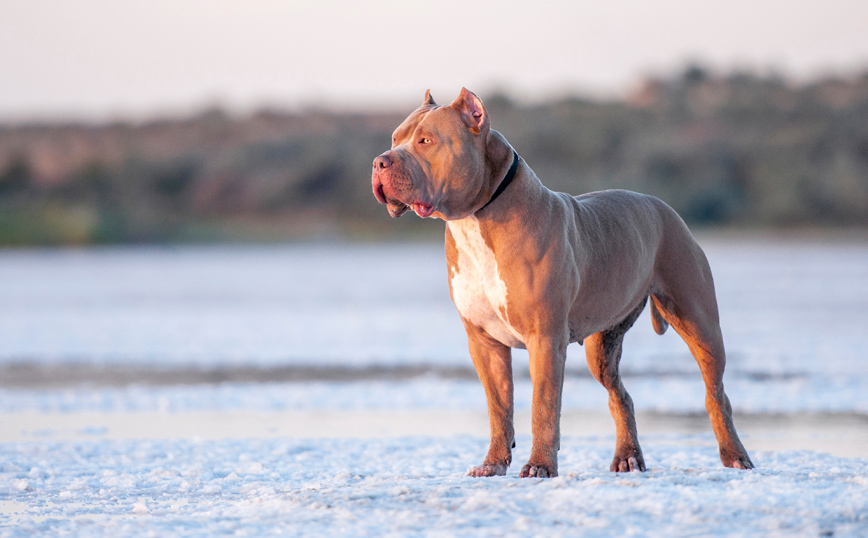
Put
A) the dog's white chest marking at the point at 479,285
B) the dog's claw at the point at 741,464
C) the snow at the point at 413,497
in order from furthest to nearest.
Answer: the dog's claw at the point at 741,464, the dog's white chest marking at the point at 479,285, the snow at the point at 413,497

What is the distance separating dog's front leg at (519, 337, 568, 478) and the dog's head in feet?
2.25

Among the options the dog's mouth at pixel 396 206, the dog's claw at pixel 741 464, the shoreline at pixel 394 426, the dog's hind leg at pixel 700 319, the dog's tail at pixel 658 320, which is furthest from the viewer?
the shoreline at pixel 394 426

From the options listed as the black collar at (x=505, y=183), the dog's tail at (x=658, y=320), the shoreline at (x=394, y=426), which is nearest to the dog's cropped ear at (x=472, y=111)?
the black collar at (x=505, y=183)

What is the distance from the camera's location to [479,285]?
16.0 ft

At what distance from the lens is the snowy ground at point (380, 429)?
13.7 ft

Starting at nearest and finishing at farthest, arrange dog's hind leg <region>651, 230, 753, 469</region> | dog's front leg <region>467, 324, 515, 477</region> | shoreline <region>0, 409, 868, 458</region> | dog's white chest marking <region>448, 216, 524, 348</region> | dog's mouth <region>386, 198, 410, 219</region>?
dog's mouth <region>386, 198, 410, 219</region> → dog's white chest marking <region>448, 216, 524, 348</region> → dog's front leg <region>467, 324, 515, 477</region> → dog's hind leg <region>651, 230, 753, 469</region> → shoreline <region>0, 409, 868, 458</region>

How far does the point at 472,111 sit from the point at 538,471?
1.58m

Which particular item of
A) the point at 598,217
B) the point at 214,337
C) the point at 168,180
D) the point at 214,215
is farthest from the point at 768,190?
the point at 598,217

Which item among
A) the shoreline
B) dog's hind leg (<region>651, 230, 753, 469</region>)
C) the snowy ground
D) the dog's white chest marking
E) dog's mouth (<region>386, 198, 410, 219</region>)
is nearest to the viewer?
the snowy ground

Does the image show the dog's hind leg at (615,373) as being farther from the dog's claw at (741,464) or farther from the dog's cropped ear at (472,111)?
the dog's cropped ear at (472,111)

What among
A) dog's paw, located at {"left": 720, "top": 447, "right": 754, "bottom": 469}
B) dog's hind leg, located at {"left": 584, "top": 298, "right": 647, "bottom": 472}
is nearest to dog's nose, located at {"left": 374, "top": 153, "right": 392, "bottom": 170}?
dog's hind leg, located at {"left": 584, "top": 298, "right": 647, "bottom": 472}

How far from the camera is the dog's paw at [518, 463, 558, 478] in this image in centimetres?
467

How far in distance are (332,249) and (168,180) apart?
17126 mm

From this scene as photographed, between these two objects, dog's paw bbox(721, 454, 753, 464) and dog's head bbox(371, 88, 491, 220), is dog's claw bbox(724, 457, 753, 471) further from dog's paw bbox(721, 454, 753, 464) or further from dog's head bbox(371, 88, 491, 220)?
dog's head bbox(371, 88, 491, 220)
